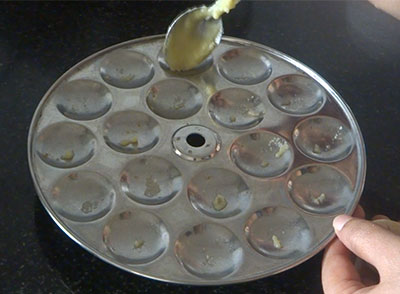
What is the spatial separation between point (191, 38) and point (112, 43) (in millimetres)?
191

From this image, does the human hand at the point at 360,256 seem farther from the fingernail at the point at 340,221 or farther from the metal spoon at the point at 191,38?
the metal spoon at the point at 191,38

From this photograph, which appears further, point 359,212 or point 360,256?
point 359,212

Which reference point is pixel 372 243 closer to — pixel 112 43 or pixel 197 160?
pixel 197 160

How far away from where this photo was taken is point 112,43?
121 cm

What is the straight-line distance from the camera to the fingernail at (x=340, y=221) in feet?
2.68

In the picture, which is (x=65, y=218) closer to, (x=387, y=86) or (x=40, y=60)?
(x=40, y=60)

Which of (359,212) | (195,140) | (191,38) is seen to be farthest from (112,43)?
(359,212)

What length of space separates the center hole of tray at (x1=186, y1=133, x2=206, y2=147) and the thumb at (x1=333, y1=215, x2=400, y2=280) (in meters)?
0.27

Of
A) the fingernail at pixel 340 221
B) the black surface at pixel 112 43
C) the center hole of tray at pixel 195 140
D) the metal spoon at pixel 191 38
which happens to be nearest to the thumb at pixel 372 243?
the fingernail at pixel 340 221

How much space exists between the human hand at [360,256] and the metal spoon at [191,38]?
42 centimetres

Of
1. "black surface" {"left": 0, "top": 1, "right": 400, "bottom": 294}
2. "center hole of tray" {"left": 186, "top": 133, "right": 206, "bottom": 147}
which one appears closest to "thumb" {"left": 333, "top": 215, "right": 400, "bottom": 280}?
"black surface" {"left": 0, "top": 1, "right": 400, "bottom": 294}

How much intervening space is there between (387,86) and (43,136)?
64cm

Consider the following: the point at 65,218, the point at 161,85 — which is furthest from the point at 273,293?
the point at 161,85

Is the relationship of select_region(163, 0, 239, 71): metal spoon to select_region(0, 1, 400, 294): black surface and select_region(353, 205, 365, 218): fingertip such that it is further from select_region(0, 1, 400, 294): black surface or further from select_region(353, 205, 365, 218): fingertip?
select_region(353, 205, 365, 218): fingertip
